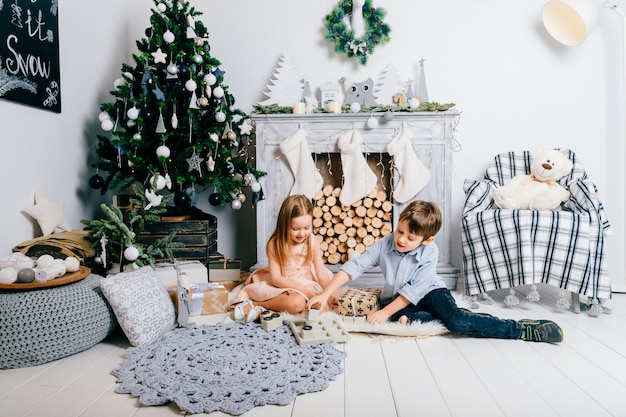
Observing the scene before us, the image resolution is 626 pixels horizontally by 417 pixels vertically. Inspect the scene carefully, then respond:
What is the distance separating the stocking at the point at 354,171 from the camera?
312cm

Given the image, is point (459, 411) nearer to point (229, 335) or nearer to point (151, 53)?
point (229, 335)

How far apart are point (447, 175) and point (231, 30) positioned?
1902mm

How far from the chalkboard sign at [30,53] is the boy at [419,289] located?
1.79 m

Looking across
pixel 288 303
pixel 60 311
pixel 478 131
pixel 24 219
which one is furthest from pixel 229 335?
pixel 478 131

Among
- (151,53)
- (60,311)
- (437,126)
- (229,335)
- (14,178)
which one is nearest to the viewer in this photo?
(60,311)

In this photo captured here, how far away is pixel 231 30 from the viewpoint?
3570mm

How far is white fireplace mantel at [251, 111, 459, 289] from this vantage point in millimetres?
3105

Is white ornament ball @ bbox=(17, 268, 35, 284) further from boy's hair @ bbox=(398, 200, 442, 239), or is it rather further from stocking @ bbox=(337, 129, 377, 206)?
stocking @ bbox=(337, 129, 377, 206)

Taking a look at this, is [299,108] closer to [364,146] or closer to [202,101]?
[364,146]

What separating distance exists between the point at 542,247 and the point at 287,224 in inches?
54.4

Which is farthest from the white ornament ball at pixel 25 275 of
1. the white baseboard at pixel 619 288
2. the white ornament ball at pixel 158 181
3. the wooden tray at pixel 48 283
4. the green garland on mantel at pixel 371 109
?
the white baseboard at pixel 619 288

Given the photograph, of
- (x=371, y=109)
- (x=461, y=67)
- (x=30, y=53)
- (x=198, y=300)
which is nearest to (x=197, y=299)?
(x=198, y=300)

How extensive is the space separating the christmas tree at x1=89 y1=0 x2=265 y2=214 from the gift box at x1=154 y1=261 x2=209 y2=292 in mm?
396

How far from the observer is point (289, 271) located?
2637 mm
